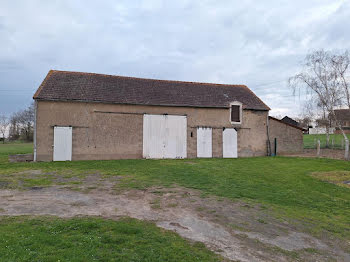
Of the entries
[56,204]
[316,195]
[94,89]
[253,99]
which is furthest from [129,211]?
[253,99]

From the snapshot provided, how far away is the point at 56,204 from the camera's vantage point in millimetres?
6664

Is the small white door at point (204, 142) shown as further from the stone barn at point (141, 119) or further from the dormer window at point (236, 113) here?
the dormer window at point (236, 113)

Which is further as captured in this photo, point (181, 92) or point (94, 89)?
point (181, 92)

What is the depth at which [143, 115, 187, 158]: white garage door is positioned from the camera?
18891 millimetres

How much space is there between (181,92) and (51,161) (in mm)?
11570

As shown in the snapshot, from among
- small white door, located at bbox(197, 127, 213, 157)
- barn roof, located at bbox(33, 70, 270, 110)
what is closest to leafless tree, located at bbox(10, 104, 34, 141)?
barn roof, located at bbox(33, 70, 270, 110)

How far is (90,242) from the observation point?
4.14 meters

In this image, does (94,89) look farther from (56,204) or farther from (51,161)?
(56,204)

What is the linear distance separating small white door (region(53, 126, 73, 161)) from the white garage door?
5.44 meters

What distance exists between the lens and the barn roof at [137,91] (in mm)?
17734

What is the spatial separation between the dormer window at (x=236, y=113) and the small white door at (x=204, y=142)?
242cm

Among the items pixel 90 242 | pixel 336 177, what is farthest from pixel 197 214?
pixel 336 177

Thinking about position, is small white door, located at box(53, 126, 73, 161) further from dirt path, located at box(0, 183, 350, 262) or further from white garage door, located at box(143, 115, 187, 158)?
dirt path, located at box(0, 183, 350, 262)

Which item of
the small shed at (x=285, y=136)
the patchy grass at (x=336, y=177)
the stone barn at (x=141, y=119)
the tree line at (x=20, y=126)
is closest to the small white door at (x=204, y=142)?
Result: the stone barn at (x=141, y=119)
